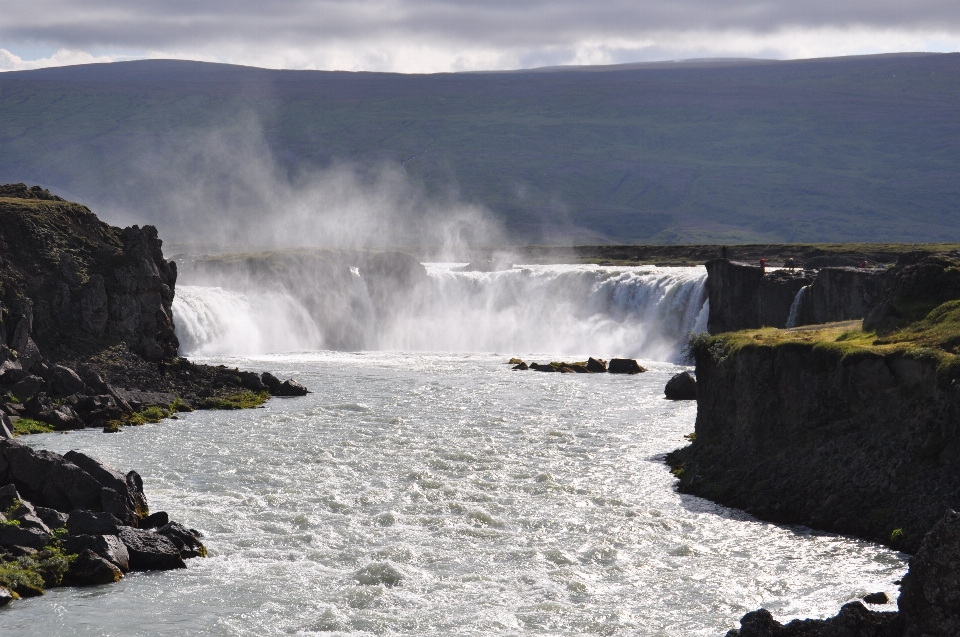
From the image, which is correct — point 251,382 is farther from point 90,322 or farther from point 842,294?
point 842,294

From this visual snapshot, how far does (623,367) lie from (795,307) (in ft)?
35.3

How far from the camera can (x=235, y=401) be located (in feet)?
174

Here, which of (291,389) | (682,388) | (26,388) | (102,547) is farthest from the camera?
(291,389)

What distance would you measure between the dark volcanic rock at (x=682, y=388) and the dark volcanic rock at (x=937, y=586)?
39.7m

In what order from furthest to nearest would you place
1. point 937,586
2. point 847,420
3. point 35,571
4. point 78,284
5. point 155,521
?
1. point 78,284
2. point 847,420
3. point 155,521
4. point 35,571
5. point 937,586

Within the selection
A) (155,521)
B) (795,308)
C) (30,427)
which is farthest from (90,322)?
(795,308)

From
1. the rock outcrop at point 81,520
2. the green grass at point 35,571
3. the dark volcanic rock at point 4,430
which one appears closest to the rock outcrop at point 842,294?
the dark volcanic rock at point 4,430

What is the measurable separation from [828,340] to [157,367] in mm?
35050

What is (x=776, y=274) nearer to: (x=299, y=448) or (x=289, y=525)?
(x=299, y=448)

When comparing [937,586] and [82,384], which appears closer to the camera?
[937,586]

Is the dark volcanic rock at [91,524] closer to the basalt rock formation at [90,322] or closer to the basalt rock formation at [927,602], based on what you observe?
the basalt rock formation at [927,602]

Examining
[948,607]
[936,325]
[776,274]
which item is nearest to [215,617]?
[948,607]

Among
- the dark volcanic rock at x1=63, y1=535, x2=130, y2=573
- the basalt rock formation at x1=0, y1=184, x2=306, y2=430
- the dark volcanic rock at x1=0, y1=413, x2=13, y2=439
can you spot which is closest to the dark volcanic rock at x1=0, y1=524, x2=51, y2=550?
the dark volcanic rock at x1=63, y1=535, x2=130, y2=573

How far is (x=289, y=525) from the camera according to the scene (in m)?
29.4
